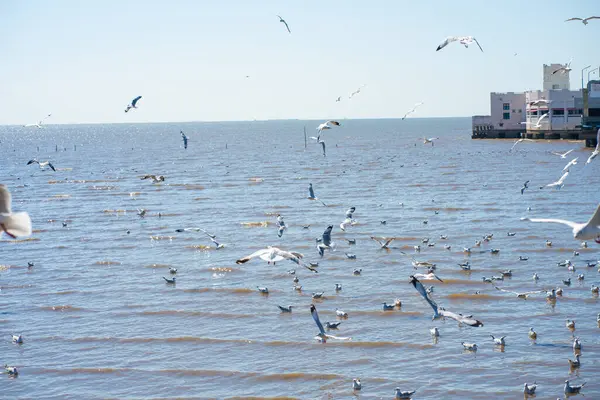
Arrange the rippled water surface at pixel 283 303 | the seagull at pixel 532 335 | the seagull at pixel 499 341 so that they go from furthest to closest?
the seagull at pixel 532 335 < the seagull at pixel 499 341 < the rippled water surface at pixel 283 303

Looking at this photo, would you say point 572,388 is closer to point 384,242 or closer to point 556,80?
point 384,242

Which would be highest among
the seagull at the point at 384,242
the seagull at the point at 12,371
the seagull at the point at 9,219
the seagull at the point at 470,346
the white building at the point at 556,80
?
the white building at the point at 556,80

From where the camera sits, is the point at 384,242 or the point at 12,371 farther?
the point at 384,242

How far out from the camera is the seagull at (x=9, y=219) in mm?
7895

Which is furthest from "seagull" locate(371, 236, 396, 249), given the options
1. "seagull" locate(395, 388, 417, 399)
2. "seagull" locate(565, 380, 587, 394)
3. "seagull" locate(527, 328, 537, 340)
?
"seagull" locate(565, 380, 587, 394)

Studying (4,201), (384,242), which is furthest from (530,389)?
(384,242)

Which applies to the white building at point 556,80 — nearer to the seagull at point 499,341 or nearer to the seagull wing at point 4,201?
the seagull at point 499,341

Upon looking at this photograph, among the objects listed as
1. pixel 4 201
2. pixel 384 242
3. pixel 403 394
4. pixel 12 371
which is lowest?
pixel 403 394

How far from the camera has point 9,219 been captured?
314 inches

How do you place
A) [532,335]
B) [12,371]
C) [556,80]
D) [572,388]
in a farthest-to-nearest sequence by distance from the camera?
[556,80] → [532,335] → [12,371] → [572,388]

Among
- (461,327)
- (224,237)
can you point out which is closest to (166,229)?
(224,237)

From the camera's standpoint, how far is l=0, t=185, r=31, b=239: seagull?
7895 millimetres

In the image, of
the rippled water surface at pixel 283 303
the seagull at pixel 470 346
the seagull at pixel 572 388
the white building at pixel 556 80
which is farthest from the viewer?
the white building at pixel 556 80

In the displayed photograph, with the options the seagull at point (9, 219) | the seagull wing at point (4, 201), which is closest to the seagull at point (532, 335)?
the seagull at point (9, 219)
